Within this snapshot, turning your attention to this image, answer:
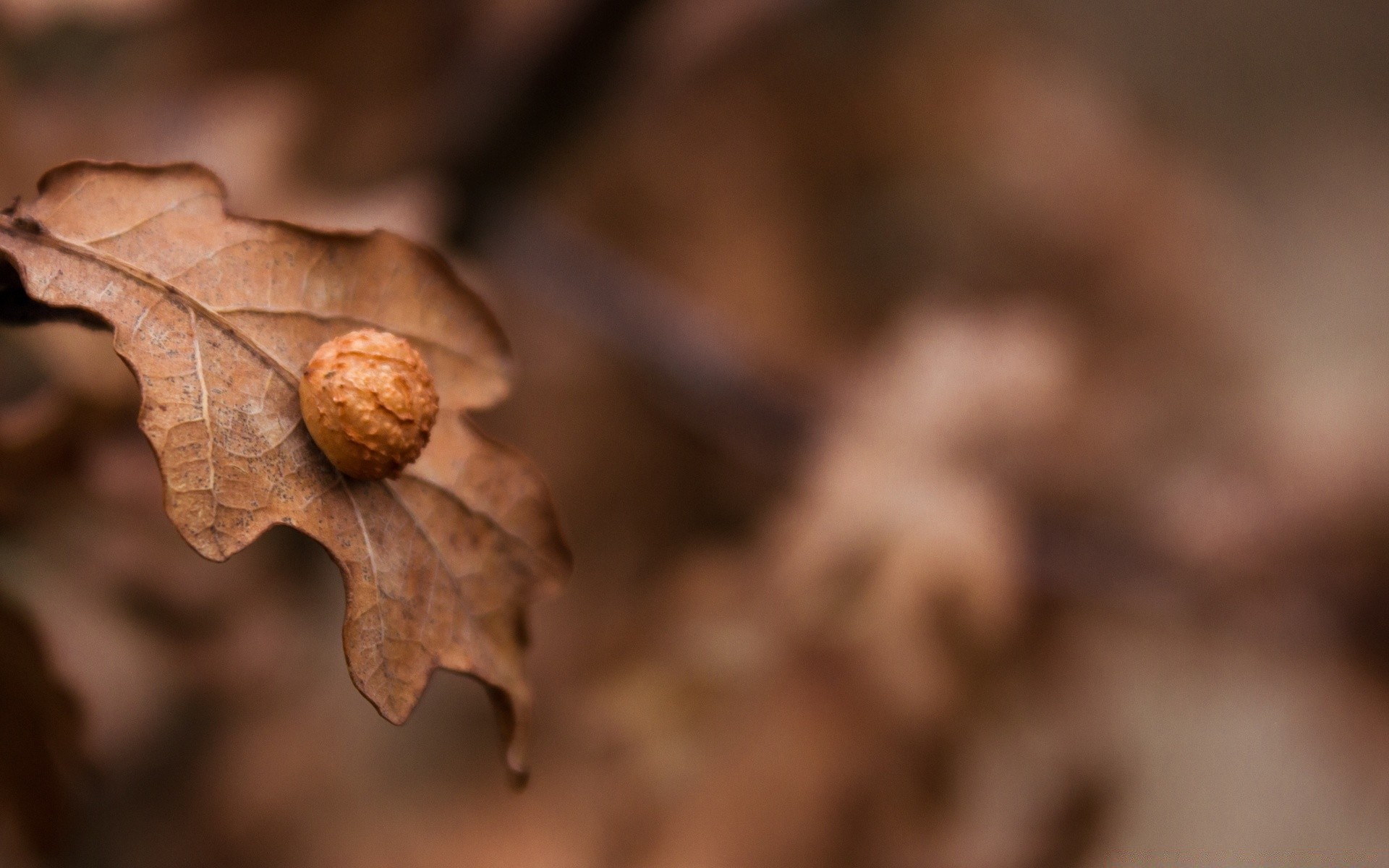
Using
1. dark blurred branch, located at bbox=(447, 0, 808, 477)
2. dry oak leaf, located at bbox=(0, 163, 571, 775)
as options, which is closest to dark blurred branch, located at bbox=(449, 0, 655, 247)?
dark blurred branch, located at bbox=(447, 0, 808, 477)

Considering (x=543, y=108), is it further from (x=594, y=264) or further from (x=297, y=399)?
(x=297, y=399)

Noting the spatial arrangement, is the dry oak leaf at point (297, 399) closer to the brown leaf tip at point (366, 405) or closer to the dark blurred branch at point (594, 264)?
the brown leaf tip at point (366, 405)

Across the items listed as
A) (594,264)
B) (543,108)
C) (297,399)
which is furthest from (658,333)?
(297,399)

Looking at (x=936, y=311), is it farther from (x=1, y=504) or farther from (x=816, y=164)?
(x=1, y=504)

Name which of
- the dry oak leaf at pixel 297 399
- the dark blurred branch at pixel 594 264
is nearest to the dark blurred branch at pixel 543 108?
the dark blurred branch at pixel 594 264

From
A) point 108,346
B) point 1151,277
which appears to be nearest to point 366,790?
point 108,346

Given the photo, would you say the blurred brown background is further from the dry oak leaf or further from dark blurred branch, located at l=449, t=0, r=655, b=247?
the dry oak leaf

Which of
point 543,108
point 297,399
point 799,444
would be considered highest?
point 543,108
